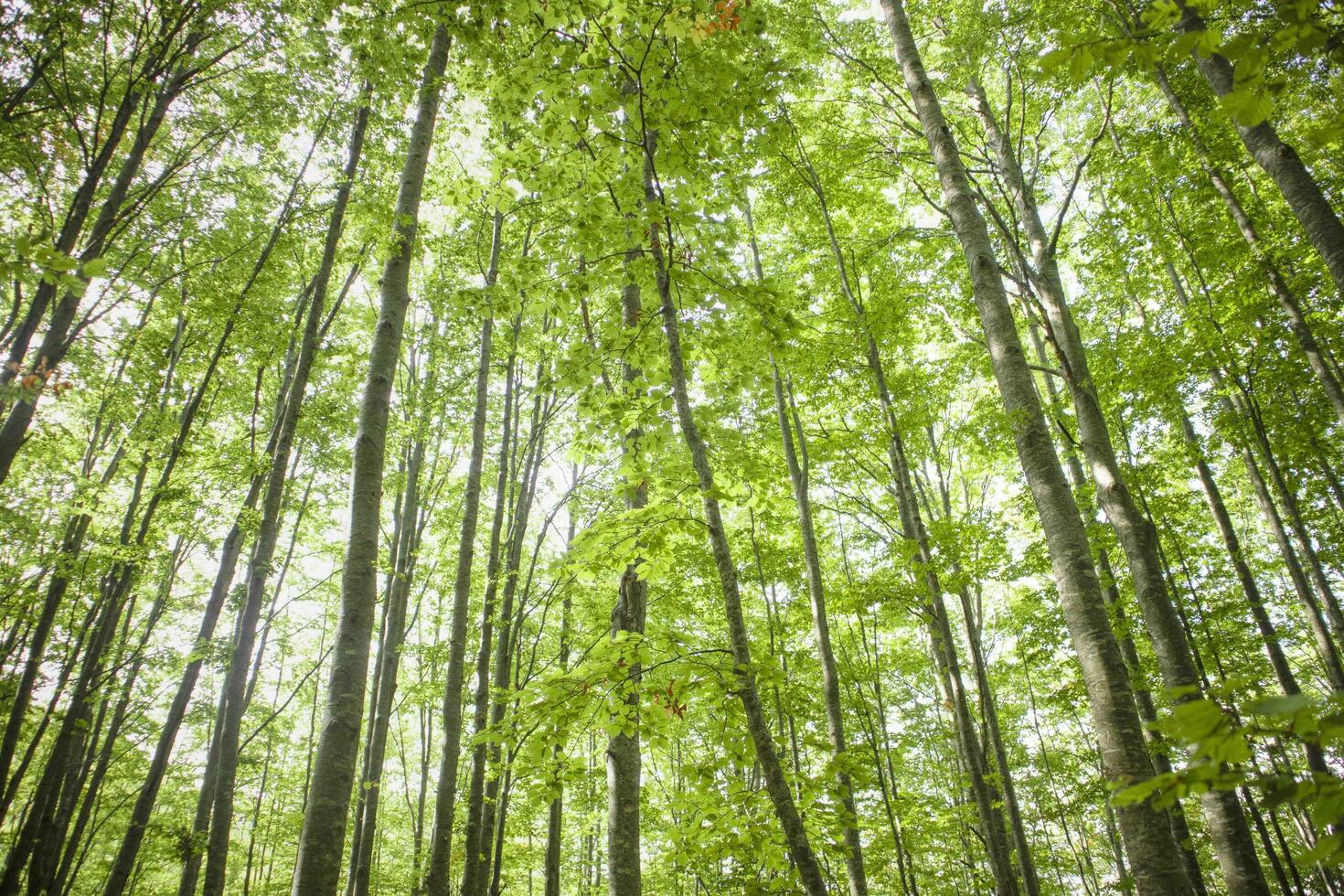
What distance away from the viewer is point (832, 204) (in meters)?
8.21

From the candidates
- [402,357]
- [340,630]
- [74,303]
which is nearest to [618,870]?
[340,630]

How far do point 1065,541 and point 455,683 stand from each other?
21.3 feet

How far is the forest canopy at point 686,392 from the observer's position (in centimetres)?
320

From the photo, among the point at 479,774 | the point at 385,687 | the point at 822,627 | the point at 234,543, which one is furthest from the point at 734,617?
the point at 385,687

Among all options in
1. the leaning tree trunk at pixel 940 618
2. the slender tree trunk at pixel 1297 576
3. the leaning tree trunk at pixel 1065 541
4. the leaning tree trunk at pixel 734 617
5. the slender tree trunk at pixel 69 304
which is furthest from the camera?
the slender tree trunk at pixel 1297 576

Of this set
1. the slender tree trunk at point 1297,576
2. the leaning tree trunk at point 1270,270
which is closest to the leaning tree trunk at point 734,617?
the leaning tree trunk at point 1270,270

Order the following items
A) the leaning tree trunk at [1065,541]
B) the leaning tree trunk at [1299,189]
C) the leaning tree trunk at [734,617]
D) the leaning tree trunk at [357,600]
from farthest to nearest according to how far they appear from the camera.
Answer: the leaning tree trunk at [1299,189]
the leaning tree trunk at [357,600]
the leaning tree trunk at [1065,541]
the leaning tree trunk at [734,617]

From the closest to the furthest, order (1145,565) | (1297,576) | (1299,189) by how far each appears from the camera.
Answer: (1299,189), (1145,565), (1297,576)

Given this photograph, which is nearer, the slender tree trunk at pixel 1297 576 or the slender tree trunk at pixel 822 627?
the slender tree trunk at pixel 822 627

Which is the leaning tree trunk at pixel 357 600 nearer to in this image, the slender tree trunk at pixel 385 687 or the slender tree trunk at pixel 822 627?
the slender tree trunk at pixel 822 627

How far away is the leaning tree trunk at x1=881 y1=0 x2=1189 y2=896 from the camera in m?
2.97

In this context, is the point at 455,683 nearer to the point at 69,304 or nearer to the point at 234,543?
the point at 234,543

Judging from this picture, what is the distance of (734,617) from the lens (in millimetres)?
2914

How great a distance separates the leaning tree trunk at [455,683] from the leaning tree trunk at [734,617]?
12.0 feet
